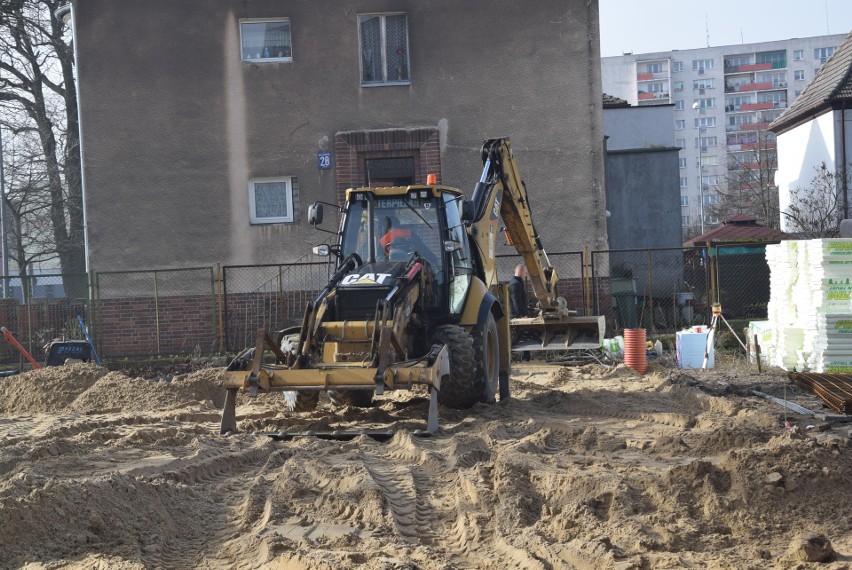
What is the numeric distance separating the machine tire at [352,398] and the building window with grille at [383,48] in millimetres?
10010

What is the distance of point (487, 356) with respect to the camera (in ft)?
38.2

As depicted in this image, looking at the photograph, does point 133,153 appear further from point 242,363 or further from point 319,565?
point 319,565

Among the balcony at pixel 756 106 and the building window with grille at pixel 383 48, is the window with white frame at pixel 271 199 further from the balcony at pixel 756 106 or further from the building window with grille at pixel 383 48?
the balcony at pixel 756 106

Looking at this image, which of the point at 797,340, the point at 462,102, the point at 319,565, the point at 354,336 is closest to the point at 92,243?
the point at 462,102

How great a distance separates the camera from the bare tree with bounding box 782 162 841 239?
2762 cm

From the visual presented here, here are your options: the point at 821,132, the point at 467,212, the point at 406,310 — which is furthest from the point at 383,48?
the point at 821,132

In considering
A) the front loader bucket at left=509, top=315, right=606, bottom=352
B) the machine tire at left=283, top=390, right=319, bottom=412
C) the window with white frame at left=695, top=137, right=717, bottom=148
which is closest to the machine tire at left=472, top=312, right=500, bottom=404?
the machine tire at left=283, top=390, right=319, bottom=412

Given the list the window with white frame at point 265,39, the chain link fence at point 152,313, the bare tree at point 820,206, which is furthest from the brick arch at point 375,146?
the bare tree at point 820,206

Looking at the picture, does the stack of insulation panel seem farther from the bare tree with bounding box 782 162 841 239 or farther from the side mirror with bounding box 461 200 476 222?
the bare tree with bounding box 782 162 841 239

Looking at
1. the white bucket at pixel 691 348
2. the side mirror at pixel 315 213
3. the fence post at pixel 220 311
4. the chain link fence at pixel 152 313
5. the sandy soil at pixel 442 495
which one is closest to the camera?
the sandy soil at pixel 442 495

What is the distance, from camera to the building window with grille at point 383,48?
67.8ft

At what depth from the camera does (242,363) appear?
10.4m

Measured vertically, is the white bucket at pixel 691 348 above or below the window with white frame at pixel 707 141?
below

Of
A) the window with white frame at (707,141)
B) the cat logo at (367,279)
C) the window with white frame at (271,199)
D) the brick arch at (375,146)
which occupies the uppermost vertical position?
the window with white frame at (707,141)
